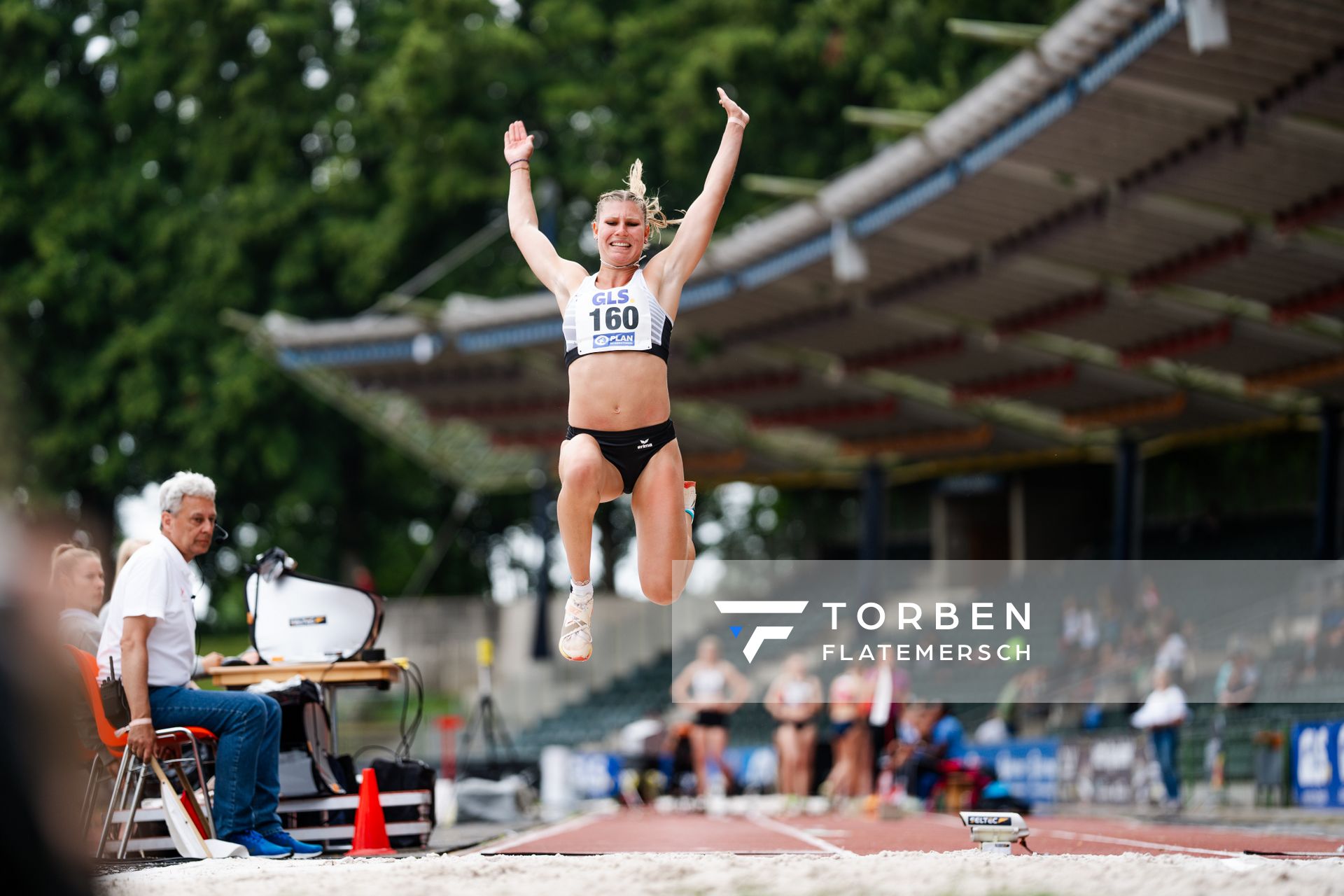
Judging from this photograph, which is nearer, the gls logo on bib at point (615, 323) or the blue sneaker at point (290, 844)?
the gls logo on bib at point (615, 323)

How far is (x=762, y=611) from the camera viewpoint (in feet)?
31.6

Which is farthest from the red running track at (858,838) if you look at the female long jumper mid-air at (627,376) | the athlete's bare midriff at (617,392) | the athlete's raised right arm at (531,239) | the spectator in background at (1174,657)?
the spectator in background at (1174,657)

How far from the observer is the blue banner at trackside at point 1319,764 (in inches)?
567

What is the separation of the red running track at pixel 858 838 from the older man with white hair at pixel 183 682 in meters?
1.04

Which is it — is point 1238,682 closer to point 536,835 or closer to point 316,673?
point 536,835

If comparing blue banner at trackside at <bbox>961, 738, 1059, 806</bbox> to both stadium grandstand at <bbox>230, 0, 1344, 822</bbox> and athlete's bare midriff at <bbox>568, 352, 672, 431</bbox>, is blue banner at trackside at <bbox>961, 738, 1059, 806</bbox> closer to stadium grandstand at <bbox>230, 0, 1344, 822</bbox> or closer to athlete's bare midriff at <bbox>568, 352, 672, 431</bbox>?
stadium grandstand at <bbox>230, 0, 1344, 822</bbox>

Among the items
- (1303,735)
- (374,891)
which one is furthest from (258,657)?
(1303,735)

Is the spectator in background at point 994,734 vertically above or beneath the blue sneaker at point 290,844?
beneath

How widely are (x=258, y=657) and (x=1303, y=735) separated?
10349mm

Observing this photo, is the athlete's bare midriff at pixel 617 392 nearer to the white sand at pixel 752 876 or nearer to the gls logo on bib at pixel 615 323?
the gls logo on bib at pixel 615 323

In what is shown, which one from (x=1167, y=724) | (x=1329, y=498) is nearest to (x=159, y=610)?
(x=1167, y=724)

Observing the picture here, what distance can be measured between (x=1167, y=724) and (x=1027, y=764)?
4.00m

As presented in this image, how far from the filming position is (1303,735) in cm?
1526

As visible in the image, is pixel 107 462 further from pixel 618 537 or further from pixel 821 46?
pixel 821 46
